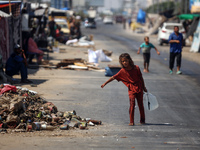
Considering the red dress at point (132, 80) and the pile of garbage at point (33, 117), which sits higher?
the red dress at point (132, 80)

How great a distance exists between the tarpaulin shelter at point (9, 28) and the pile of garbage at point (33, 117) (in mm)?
8015

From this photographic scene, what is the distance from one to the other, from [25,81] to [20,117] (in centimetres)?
592

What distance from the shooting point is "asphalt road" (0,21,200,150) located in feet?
23.7

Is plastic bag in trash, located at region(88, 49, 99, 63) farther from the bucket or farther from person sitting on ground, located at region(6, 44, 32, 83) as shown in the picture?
the bucket

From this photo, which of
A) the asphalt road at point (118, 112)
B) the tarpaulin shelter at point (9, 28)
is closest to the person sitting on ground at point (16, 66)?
the asphalt road at point (118, 112)

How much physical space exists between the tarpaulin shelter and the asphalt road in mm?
1736

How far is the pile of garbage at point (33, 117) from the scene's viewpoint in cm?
825

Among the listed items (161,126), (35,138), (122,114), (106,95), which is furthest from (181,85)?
(35,138)

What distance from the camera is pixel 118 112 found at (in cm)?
1025

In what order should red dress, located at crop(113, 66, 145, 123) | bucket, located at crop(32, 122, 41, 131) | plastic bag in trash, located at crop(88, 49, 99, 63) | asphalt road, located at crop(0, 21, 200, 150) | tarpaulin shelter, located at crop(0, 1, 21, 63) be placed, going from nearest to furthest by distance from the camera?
asphalt road, located at crop(0, 21, 200, 150) < bucket, located at crop(32, 122, 41, 131) < red dress, located at crop(113, 66, 145, 123) < tarpaulin shelter, located at crop(0, 1, 21, 63) < plastic bag in trash, located at crop(88, 49, 99, 63)

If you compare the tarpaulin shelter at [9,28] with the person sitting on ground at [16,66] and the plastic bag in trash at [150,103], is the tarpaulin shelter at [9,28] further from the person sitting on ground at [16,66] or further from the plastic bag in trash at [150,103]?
the plastic bag in trash at [150,103]

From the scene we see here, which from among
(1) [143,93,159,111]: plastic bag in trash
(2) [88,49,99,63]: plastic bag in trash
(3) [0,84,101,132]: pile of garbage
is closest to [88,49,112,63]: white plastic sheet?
(2) [88,49,99,63]: plastic bag in trash

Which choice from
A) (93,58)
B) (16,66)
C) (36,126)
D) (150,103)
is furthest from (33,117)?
(93,58)

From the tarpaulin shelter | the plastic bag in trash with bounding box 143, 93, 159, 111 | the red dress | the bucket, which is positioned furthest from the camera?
the tarpaulin shelter
